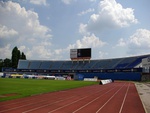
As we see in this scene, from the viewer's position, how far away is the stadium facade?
88812 mm

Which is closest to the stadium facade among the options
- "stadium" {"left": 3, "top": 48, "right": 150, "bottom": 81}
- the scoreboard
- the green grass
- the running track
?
"stadium" {"left": 3, "top": 48, "right": 150, "bottom": 81}

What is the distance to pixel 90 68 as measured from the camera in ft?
360

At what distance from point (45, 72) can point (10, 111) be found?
104 meters

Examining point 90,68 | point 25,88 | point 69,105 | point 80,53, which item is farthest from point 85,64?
point 69,105

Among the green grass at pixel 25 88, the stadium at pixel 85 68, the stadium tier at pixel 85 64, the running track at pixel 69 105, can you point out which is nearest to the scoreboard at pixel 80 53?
the stadium at pixel 85 68

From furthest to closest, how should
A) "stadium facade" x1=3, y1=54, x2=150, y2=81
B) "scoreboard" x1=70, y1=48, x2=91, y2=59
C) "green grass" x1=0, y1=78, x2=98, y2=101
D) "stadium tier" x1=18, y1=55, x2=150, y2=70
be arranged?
"scoreboard" x1=70, y1=48, x2=91, y2=59 < "stadium tier" x1=18, y1=55, x2=150, y2=70 < "stadium facade" x1=3, y1=54, x2=150, y2=81 < "green grass" x1=0, y1=78, x2=98, y2=101

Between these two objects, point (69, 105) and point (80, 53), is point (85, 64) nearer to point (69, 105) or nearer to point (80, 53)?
point (80, 53)

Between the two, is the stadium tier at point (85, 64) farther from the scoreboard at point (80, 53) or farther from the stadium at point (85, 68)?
the scoreboard at point (80, 53)

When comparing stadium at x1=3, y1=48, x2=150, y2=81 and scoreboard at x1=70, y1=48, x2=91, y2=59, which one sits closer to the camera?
stadium at x1=3, y1=48, x2=150, y2=81

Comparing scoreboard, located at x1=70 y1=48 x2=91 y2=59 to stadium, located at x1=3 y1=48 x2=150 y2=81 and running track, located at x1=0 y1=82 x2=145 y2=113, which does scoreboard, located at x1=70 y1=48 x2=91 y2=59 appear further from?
running track, located at x1=0 y1=82 x2=145 y2=113

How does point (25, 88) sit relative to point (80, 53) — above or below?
below

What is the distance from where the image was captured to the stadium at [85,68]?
8764 centimetres

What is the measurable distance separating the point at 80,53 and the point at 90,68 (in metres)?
8.68

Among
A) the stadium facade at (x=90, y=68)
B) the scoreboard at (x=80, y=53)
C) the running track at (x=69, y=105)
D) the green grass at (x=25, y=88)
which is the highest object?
the scoreboard at (x=80, y=53)
